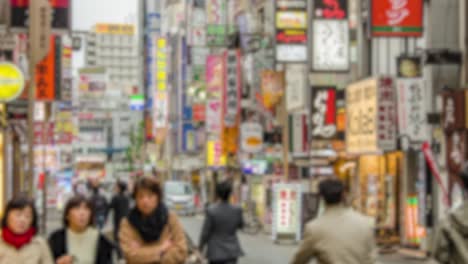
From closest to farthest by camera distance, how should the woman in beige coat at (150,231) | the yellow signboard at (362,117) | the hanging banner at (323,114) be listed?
1. the woman in beige coat at (150,231)
2. the yellow signboard at (362,117)
3. the hanging banner at (323,114)

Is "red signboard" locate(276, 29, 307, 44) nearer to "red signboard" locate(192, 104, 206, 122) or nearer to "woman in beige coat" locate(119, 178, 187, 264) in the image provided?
"woman in beige coat" locate(119, 178, 187, 264)

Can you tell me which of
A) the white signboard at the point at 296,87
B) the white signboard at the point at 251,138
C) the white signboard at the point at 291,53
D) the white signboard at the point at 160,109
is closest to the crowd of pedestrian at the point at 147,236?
the white signboard at the point at 291,53

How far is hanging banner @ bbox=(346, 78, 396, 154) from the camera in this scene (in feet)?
94.8

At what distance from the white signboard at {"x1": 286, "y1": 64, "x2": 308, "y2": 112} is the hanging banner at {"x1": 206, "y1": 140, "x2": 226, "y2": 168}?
18556mm

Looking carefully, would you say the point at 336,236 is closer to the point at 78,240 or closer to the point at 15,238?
the point at 78,240

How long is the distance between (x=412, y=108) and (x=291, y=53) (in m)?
9.50

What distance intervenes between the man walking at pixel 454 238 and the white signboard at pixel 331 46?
27.3 m

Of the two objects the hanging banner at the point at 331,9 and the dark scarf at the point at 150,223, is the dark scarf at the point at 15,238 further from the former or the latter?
the hanging banner at the point at 331,9

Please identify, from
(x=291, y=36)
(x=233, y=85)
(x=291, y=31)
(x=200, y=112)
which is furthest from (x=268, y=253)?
(x=200, y=112)

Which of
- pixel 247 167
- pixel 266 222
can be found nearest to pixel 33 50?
pixel 266 222

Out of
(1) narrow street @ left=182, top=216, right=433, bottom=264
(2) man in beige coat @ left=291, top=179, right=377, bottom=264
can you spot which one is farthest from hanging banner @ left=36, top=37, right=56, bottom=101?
(2) man in beige coat @ left=291, top=179, right=377, bottom=264

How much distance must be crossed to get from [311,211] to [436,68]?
5883 millimetres

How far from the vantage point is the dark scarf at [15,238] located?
771cm

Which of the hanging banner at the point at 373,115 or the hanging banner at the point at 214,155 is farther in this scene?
the hanging banner at the point at 214,155
